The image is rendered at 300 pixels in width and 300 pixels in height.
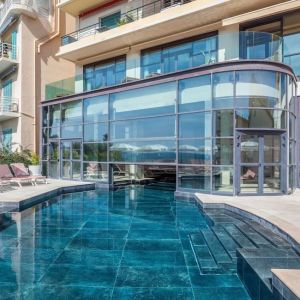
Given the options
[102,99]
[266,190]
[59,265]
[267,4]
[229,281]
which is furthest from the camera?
[102,99]

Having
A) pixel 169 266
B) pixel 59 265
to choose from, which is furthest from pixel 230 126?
pixel 59 265

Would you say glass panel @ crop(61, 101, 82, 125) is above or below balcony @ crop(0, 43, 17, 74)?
below

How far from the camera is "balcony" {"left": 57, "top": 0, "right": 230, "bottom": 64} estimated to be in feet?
45.8

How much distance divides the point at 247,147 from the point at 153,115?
472cm

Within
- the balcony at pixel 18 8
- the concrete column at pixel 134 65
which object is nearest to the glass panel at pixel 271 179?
the concrete column at pixel 134 65

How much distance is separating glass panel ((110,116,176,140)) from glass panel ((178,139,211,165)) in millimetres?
871

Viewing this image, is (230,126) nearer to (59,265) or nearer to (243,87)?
(243,87)

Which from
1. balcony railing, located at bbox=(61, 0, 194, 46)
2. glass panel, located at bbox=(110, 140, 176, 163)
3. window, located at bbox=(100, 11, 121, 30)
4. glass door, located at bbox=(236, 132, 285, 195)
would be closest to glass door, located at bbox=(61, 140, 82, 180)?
glass panel, located at bbox=(110, 140, 176, 163)

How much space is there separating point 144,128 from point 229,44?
538cm

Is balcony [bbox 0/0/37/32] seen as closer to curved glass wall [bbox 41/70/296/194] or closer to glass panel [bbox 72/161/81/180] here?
curved glass wall [bbox 41/70/296/194]

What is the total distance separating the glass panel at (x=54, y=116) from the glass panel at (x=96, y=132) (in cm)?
277

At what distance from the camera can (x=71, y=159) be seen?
1769 cm

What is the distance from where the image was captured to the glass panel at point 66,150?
1783cm

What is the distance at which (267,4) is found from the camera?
13.0m
